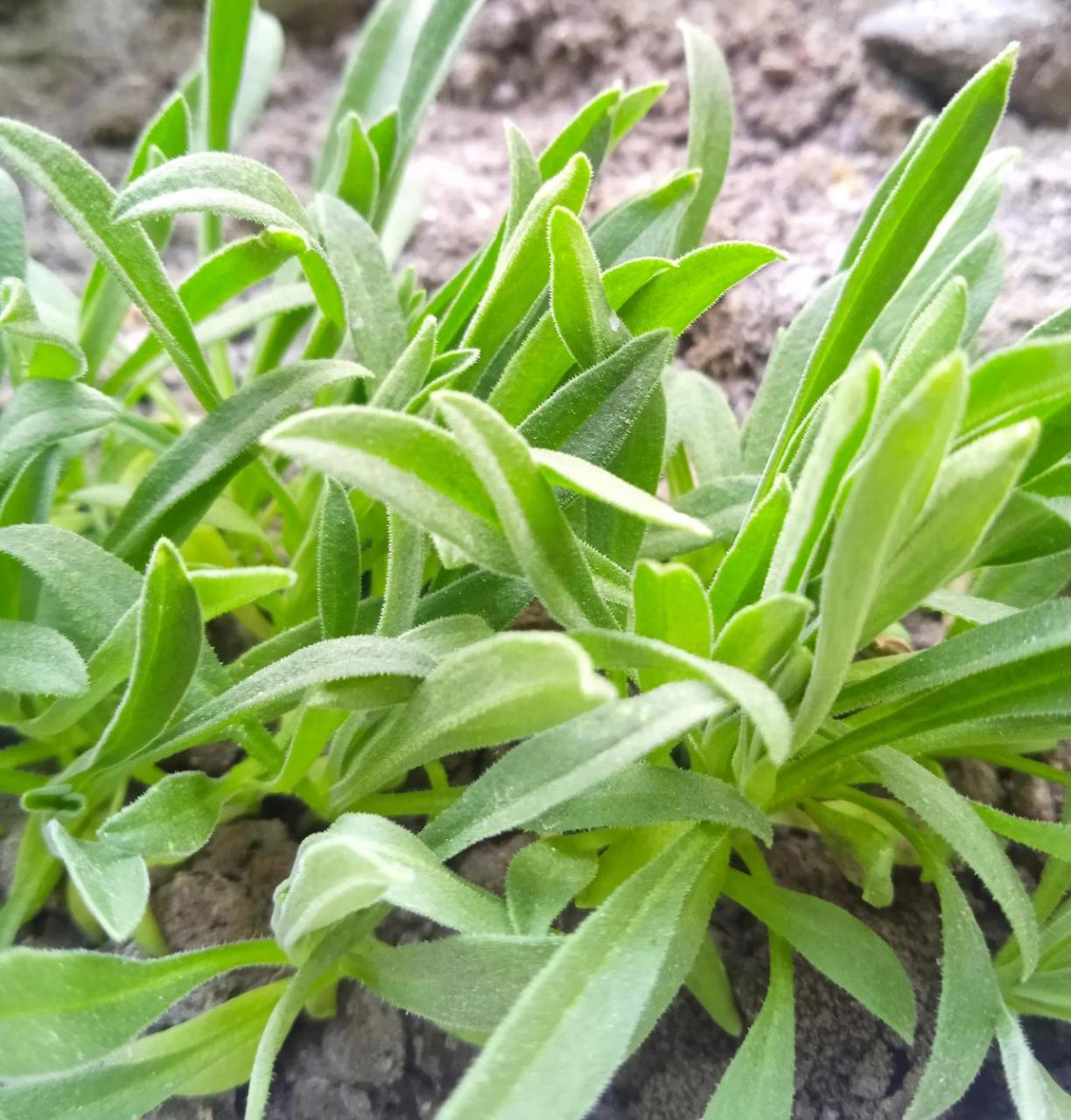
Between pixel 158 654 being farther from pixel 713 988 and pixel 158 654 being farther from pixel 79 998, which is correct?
pixel 713 988

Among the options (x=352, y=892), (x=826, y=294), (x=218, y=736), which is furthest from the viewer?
(x=826, y=294)

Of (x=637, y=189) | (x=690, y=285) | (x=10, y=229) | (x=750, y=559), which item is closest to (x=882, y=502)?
(x=750, y=559)

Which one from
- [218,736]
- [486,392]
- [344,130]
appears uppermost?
[344,130]

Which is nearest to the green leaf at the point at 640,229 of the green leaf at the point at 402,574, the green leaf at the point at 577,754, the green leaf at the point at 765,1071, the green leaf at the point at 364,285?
the green leaf at the point at 364,285

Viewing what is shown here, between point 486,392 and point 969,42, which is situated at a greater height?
point 969,42

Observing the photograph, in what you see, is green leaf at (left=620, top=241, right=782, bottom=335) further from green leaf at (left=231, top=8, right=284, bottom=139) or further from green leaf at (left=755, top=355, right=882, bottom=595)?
green leaf at (left=231, top=8, right=284, bottom=139)

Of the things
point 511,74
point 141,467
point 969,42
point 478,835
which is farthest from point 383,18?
point 478,835

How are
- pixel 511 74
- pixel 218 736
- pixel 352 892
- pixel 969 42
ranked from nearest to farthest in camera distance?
pixel 352 892
pixel 218 736
pixel 969 42
pixel 511 74

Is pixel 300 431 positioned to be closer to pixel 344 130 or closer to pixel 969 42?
pixel 344 130
